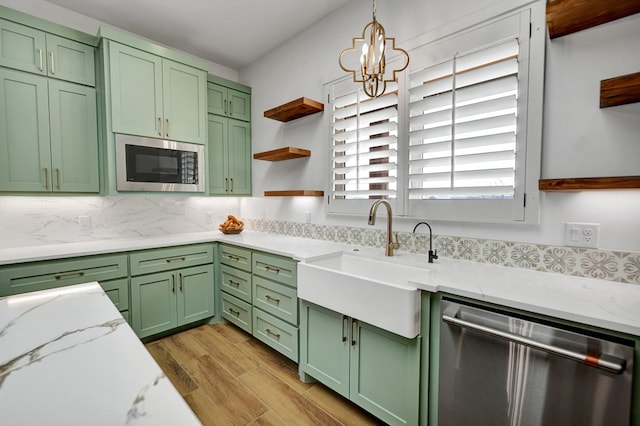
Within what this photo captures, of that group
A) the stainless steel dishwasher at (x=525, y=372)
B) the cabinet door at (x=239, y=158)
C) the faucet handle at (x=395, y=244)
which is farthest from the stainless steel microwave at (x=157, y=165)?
the stainless steel dishwasher at (x=525, y=372)

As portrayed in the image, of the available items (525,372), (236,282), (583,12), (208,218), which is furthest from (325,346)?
(208,218)

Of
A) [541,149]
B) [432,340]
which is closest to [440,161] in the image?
[541,149]

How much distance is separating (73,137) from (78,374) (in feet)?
7.96

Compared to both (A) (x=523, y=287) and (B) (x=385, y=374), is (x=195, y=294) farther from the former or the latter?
(A) (x=523, y=287)

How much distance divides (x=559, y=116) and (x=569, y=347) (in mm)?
1127

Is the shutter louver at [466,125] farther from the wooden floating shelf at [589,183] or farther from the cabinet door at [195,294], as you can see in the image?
the cabinet door at [195,294]

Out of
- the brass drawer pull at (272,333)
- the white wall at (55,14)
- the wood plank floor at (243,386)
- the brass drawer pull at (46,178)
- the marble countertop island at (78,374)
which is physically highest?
the white wall at (55,14)

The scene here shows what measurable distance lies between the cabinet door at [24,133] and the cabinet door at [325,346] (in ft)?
7.37

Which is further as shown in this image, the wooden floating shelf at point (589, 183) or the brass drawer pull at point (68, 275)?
the brass drawer pull at point (68, 275)

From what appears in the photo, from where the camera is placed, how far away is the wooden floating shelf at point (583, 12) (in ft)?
4.02

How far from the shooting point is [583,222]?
4.72 ft

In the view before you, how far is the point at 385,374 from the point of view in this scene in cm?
153

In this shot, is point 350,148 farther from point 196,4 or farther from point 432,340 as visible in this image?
point 196,4

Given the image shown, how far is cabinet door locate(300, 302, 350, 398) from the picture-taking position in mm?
1719
